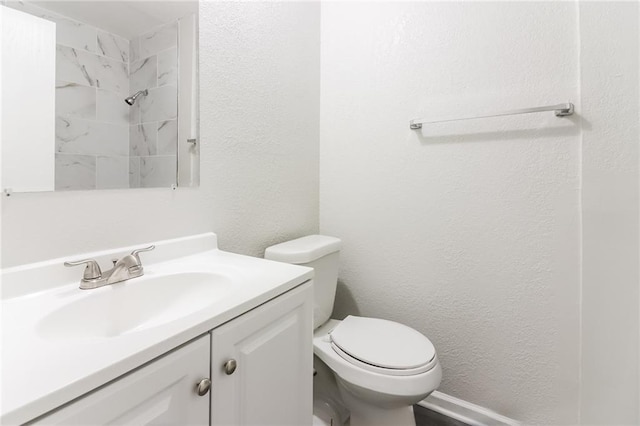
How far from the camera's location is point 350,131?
5.52 feet

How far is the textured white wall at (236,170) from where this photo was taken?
838mm

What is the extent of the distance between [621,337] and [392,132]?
114 centimetres

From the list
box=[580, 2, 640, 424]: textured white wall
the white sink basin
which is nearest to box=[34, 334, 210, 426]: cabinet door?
the white sink basin

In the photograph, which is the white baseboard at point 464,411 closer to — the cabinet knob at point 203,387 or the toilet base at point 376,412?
the toilet base at point 376,412

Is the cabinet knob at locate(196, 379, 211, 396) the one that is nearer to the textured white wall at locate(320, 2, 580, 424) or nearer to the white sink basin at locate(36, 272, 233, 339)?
the white sink basin at locate(36, 272, 233, 339)

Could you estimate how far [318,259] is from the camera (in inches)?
54.9

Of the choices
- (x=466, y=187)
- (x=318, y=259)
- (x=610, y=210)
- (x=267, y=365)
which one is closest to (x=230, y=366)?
(x=267, y=365)

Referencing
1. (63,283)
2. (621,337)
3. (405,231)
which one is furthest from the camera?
(405,231)

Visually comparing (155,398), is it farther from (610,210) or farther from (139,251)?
(610,210)

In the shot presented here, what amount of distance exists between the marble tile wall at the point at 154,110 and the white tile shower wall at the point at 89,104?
3 cm

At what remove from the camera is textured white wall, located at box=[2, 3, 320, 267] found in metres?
0.84

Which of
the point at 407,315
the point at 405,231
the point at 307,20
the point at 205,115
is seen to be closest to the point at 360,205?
the point at 405,231

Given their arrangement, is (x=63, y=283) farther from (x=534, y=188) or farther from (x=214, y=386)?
(x=534, y=188)

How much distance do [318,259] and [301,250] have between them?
0.34 feet
